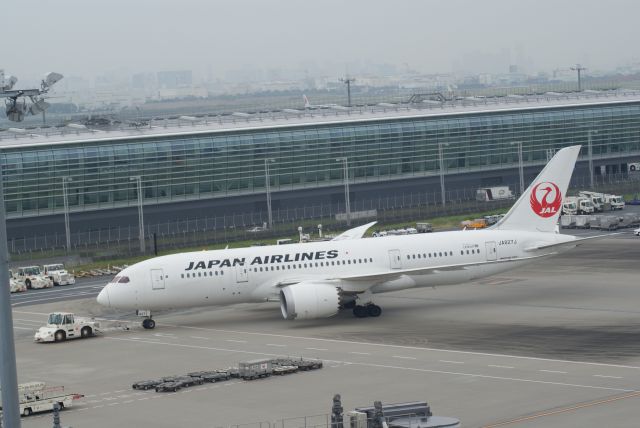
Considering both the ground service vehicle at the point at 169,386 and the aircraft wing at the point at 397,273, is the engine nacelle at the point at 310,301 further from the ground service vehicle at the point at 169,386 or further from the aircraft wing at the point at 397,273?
the ground service vehicle at the point at 169,386

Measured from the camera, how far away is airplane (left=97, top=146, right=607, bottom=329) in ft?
225

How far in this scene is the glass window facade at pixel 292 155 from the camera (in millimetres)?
132125

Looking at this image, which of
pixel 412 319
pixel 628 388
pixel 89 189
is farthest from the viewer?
pixel 89 189

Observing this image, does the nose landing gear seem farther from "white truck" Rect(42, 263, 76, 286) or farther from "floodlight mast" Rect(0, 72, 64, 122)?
"floodlight mast" Rect(0, 72, 64, 122)

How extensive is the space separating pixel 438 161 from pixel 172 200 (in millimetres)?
40959

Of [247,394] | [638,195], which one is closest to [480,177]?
[638,195]

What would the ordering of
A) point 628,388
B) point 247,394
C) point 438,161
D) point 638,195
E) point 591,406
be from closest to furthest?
point 591,406, point 628,388, point 247,394, point 638,195, point 438,161

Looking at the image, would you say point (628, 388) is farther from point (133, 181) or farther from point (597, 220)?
point (133, 181)

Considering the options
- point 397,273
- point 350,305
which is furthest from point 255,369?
point 350,305

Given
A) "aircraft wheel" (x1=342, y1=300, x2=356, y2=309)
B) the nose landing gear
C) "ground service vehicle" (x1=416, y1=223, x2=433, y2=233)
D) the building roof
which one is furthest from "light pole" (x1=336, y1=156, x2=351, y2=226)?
the nose landing gear

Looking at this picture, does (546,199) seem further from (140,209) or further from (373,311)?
(140,209)

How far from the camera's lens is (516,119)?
163875 mm

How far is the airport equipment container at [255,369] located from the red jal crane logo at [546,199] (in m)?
30.3

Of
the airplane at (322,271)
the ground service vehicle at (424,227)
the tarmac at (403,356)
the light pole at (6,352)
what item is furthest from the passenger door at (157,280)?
the ground service vehicle at (424,227)
